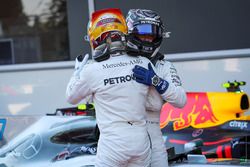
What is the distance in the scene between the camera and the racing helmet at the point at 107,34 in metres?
2.56

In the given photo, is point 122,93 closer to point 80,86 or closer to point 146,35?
point 80,86

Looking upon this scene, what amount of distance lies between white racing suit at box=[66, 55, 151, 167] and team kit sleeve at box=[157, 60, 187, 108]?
12 cm

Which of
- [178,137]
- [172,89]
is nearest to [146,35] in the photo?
[172,89]

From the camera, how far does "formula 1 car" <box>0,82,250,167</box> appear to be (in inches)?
122

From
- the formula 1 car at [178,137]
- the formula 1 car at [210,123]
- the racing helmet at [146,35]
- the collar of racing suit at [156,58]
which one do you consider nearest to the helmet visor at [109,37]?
the racing helmet at [146,35]

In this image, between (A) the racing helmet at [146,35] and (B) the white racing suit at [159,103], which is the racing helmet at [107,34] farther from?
(B) the white racing suit at [159,103]

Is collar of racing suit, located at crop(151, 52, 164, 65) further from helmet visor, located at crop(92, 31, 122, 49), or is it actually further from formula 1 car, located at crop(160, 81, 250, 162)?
formula 1 car, located at crop(160, 81, 250, 162)

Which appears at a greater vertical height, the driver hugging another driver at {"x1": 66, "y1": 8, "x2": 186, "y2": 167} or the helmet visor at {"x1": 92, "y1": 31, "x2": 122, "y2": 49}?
the helmet visor at {"x1": 92, "y1": 31, "x2": 122, "y2": 49}

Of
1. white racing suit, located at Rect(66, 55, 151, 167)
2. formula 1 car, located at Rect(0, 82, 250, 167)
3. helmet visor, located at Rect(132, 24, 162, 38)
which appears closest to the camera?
white racing suit, located at Rect(66, 55, 151, 167)

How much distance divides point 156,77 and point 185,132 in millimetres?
1422

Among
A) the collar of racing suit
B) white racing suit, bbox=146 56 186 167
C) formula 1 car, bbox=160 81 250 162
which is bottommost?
formula 1 car, bbox=160 81 250 162

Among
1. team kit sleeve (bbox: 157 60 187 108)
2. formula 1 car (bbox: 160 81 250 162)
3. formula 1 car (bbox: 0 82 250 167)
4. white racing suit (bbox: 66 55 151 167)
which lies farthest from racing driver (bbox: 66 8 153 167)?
Answer: formula 1 car (bbox: 160 81 250 162)

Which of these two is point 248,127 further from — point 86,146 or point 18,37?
point 18,37

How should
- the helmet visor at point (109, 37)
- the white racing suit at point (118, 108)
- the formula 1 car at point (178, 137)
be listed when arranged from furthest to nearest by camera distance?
the formula 1 car at point (178, 137)
the helmet visor at point (109, 37)
the white racing suit at point (118, 108)
